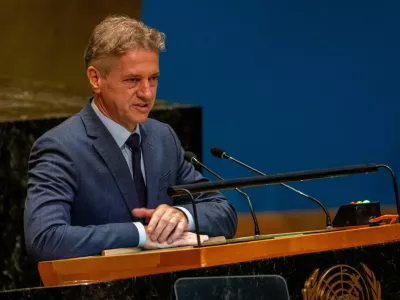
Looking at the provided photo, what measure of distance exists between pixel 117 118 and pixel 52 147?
292mm

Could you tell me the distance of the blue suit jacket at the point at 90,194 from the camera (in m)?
2.94

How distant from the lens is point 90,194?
10.5 ft

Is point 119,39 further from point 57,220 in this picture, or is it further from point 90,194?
point 57,220

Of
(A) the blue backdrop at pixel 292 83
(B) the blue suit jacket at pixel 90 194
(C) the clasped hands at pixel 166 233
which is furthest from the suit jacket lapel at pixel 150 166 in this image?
(A) the blue backdrop at pixel 292 83

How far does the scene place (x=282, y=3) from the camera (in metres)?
5.37

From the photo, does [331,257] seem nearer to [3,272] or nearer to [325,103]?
[3,272]

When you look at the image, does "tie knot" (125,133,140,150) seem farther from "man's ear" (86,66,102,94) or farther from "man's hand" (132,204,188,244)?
"man's hand" (132,204,188,244)

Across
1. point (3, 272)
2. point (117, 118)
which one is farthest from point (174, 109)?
point (117, 118)

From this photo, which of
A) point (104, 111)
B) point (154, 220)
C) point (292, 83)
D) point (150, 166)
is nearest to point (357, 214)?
point (154, 220)

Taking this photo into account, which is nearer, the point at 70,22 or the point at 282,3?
the point at 70,22

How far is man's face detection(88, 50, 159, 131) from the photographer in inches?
130

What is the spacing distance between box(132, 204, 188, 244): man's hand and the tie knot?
41cm

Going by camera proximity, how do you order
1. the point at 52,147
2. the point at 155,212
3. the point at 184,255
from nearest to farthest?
the point at 184,255 < the point at 155,212 < the point at 52,147

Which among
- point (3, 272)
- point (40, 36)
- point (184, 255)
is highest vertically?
point (40, 36)
